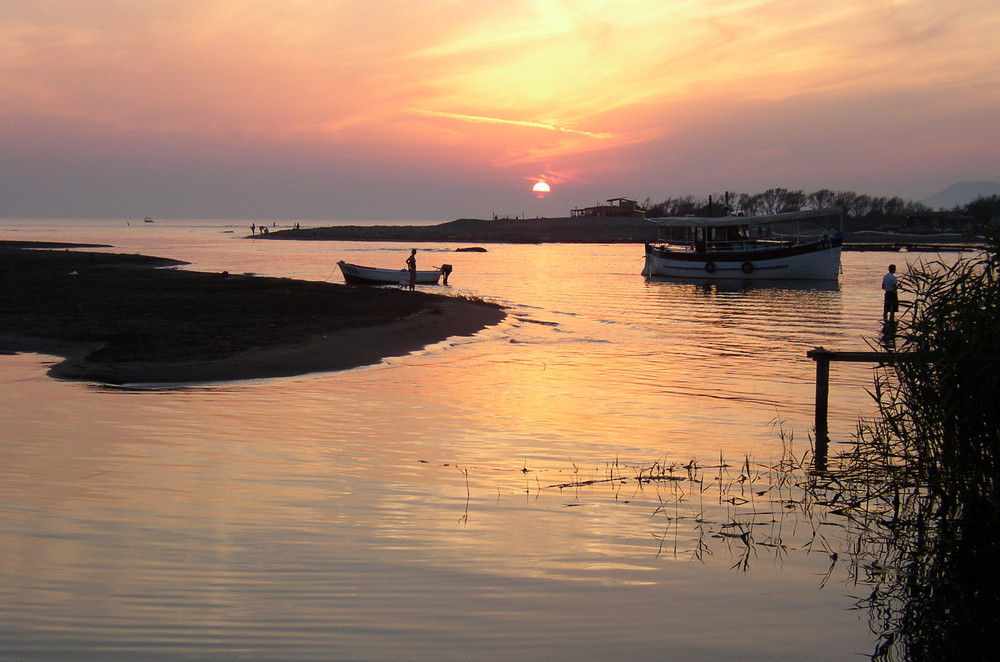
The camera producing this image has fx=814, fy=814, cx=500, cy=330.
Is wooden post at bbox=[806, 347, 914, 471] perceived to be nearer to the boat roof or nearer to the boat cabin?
the boat roof

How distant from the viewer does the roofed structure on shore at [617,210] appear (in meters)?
164

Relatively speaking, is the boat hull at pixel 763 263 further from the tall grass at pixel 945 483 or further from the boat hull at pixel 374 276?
the tall grass at pixel 945 483

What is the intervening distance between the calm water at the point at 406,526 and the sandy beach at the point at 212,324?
1418mm

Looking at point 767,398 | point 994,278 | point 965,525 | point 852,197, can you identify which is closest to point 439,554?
point 965,525

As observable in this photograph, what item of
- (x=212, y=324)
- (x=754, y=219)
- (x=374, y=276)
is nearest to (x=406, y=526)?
(x=212, y=324)

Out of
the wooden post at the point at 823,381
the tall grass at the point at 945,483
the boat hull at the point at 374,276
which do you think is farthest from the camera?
the boat hull at the point at 374,276

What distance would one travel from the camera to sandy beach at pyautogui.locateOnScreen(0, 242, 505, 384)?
55.9 feet

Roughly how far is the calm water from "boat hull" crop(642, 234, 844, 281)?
4315cm

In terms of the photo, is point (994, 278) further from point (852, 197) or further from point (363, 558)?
point (852, 197)

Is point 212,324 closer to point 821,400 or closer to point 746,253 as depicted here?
point 821,400

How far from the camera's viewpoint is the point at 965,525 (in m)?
7.78

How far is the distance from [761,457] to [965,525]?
315cm

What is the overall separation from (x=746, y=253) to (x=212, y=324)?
43.5 meters

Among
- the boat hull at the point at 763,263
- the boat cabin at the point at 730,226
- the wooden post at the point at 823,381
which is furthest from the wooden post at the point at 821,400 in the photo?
the boat hull at the point at 763,263
